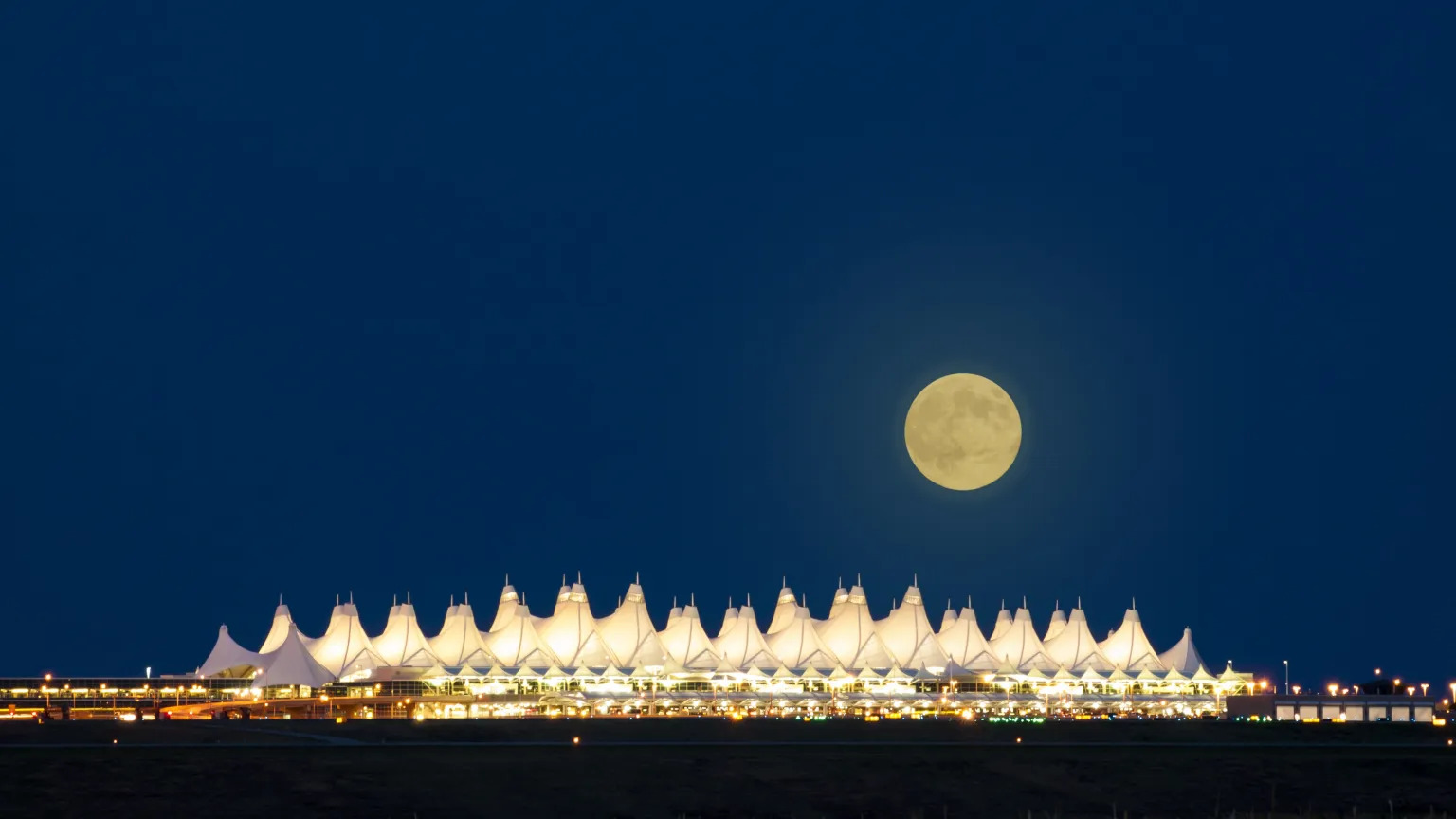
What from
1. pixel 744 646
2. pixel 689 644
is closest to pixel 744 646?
pixel 744 646

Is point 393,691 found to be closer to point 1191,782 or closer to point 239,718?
point 239,718

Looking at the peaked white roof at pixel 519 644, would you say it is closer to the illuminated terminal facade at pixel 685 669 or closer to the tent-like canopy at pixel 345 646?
the illuminated terminal facade at pixel 685 669


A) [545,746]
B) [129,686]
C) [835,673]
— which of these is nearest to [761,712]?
[835,673]

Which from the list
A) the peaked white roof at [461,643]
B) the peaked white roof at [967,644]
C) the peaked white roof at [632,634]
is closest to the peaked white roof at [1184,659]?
the peaked white roof at [967,644]

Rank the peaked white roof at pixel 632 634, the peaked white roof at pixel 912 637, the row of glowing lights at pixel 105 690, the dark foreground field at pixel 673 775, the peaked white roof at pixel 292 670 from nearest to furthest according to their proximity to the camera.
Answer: the dark foreground field at pixel 673 775 < the row of glowing lights at pixel 105 690 < the peaked white roof at pixel 292 670 < the peaked white roof at pixel 632 634 < the peaked white roof at pixel 912 637

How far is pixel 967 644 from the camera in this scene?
161625 millimetres

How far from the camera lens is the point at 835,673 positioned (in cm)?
14662

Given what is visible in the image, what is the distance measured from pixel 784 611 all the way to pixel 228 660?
53.8 m

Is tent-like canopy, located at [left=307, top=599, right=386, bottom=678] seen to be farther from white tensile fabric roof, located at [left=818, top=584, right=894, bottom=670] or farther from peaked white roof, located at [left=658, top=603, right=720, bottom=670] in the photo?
white tensile fabric roof, located at [left=818, top=584, right=894, bottom=670]

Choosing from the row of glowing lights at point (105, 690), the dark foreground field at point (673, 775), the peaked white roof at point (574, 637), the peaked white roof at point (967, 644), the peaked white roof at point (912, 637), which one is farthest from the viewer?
the peaked white roof at point (967, 644)

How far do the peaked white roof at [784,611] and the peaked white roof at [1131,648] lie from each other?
25.8 meters

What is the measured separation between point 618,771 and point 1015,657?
84.6 meters

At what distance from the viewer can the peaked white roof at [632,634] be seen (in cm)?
15100

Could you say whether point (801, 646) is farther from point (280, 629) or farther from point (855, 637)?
point (280, 629)
